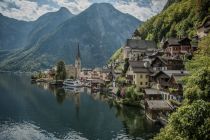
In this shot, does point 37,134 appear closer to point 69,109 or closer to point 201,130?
point 69,109

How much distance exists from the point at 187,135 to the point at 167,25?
154m

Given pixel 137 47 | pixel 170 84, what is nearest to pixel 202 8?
pixel 137 47

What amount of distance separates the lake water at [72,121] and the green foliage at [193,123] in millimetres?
33987

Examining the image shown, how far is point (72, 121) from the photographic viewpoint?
3332 inches

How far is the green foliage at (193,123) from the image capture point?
29500 mm

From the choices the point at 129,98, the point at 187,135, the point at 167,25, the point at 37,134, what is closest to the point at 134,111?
the point at 129,98

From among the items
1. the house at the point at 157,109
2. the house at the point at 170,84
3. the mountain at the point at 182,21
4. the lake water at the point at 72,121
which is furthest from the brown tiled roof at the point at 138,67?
the house at the point at 157,109

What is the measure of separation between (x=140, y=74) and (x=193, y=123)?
91344 millimetres

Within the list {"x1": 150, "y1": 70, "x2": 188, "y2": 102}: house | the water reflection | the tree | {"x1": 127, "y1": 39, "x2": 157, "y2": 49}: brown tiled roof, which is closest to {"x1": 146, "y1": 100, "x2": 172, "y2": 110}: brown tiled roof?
{"x1": 150, "y1": 70, "x2": 188, "y2": 102}: house

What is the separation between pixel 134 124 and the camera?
77.8m

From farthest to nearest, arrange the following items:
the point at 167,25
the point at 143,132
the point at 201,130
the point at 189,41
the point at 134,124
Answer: the point at 167,25 < the point at 189,41 < the point at 134,124 < the point at 143,132 < the point at 201,130

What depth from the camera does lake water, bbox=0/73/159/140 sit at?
68688mm

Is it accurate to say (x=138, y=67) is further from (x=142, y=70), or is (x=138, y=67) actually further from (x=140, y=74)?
(x=140, y=74)

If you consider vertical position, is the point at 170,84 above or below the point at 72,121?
above
